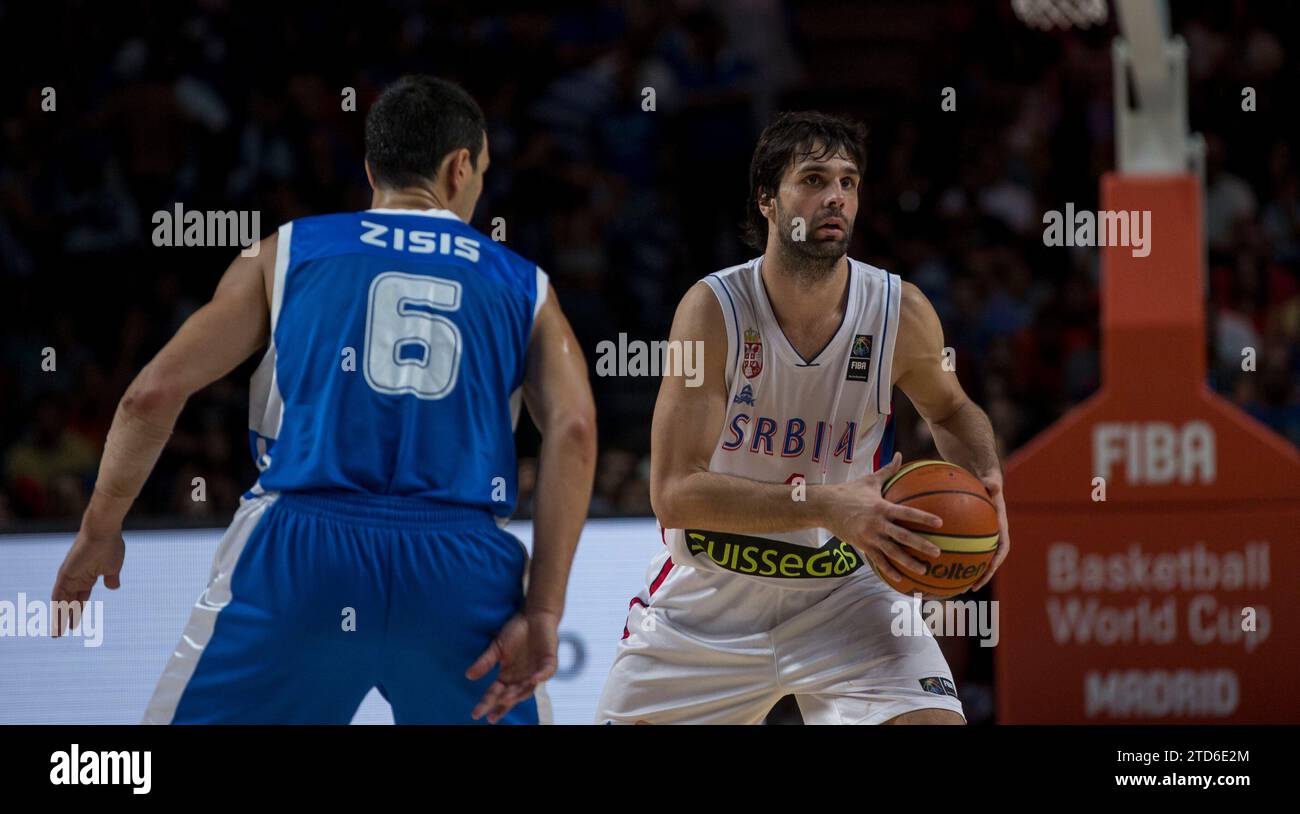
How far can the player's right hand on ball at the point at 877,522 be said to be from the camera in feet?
12.4

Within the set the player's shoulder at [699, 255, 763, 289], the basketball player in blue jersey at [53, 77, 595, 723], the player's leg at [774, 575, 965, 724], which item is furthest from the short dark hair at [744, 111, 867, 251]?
the player's leg at [774, 575, 965, 724]

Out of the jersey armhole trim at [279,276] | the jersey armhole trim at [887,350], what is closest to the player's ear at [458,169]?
the jersey armhole trim at [279,276]

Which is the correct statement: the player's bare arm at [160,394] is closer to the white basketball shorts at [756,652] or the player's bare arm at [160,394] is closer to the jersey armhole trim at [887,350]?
the white basketball shorts at [756,652]

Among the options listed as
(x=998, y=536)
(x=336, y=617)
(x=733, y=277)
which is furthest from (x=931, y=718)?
(x=336, y=617)

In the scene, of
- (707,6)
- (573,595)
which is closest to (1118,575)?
(573,595)

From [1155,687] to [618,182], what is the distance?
15.8 ft

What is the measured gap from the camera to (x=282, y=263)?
362 cm

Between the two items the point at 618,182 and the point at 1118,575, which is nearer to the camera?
Answer: the point at 1118,575

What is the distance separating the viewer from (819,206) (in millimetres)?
4410

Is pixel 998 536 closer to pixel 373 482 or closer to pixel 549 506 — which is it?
pixel 549 506

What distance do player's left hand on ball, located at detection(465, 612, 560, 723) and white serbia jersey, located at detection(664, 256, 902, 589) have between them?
98 cm

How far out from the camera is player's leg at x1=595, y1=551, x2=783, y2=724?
4469 millimetres
